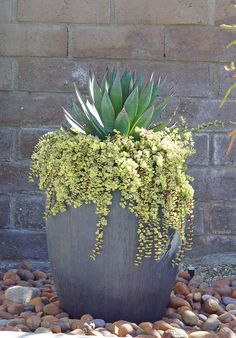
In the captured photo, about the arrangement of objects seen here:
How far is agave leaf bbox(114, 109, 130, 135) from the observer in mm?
3504

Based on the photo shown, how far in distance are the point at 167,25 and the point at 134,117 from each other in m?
1.18

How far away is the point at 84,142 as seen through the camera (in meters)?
Result: 3.52

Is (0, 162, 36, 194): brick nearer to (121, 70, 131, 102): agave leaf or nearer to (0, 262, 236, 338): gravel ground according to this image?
(0, 262, 236, 338): gravel ground

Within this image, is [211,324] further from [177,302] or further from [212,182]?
[212,182]

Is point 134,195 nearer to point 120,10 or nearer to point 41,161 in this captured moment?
point 41,161

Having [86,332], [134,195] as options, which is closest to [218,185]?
[134,195]

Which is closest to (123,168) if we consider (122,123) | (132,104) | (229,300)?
(122,123)

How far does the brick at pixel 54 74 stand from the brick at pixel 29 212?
73 cm

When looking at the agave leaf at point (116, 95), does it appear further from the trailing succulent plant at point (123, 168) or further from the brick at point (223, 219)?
the brick at point (223, 219)

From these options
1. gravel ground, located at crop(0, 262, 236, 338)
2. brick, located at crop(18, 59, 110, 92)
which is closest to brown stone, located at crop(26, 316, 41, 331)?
gravel ground, located at crop(0, 262, 236, 338)

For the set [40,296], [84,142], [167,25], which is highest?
[167,25]

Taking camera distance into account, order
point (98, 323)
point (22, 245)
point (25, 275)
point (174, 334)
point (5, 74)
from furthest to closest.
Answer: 1. point (22, 245)
2. point (5, 74)
3. point (25, 275)
4. point (98, 323)
5. point (174, 334)

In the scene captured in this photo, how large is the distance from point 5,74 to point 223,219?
1.72m

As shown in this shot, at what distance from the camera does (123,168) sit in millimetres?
3441
